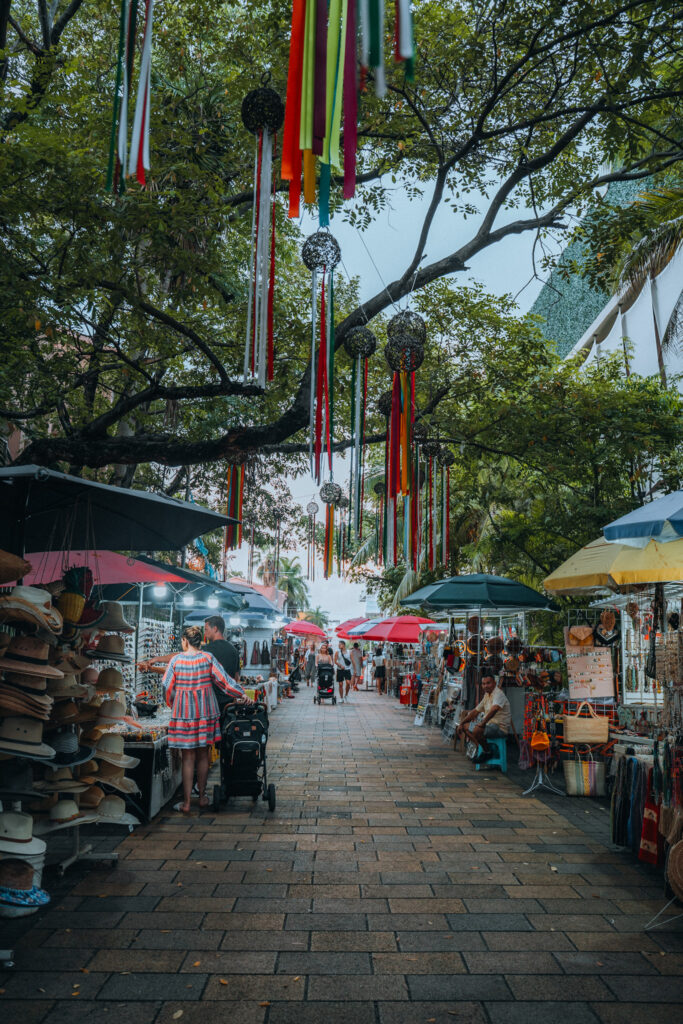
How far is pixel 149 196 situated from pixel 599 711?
24.5 feet

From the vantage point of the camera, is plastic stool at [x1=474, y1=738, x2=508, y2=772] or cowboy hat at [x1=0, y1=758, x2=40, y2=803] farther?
plastic stool at [x1=474, y1=738, x2=508, y2=772]

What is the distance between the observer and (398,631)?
758 inches

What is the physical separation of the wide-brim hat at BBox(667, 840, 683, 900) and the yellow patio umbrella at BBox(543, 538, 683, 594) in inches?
80.6

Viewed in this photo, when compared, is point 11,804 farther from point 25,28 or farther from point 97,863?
point 25,28

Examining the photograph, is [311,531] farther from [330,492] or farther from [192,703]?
[192,703]

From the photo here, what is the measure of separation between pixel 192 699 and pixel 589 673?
4.33 meters

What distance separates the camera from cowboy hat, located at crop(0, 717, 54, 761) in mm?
4469

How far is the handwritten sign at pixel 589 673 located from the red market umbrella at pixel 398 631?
34.6ft

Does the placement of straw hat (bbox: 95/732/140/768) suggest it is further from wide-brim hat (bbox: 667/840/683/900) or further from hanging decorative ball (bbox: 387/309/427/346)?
hanging decorative ball (bbox: 387/309/427/346)

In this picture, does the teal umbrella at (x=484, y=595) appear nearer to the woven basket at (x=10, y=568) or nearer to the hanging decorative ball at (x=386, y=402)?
the hanging decorative ball at (x=386, y=402)

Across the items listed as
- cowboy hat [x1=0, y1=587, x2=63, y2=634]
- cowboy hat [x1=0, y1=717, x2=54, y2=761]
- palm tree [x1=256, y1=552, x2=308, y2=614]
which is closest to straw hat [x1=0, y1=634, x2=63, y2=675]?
cowboy hat [x1=0, y1=587, x2=63, y2=634]

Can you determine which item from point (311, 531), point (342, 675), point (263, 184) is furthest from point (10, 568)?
point (342, 675)

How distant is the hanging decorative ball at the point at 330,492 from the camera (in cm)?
1263

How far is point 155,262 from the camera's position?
804 centimetres
